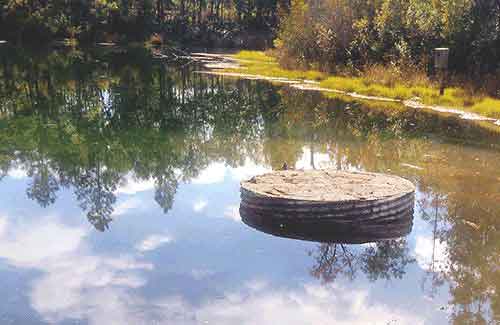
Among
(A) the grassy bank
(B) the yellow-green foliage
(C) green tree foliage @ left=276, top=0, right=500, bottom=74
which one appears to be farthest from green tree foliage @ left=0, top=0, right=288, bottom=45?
(A) the grassy bank

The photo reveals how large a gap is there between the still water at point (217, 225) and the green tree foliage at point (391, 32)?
5.80 metres

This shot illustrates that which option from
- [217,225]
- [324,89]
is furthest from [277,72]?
[217,225]

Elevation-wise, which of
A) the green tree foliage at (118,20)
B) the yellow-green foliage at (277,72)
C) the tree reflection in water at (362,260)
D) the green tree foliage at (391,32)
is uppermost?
the green tree foliage at (118,20)

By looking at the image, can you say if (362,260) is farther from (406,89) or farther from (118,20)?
(118,20)

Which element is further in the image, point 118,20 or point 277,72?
point 118,20

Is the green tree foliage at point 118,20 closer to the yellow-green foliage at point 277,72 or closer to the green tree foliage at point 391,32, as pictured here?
the yellow-green foliage at point 277,72

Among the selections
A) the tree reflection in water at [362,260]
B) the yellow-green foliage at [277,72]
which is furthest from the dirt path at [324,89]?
the tree reflection in water at [362,260]

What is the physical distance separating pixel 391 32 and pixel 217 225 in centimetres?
2180

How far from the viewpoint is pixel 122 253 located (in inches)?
355

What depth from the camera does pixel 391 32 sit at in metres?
29.0

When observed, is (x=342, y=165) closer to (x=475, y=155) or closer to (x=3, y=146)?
(x=475, y=155)

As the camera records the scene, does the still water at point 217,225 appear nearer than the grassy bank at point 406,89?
Yes

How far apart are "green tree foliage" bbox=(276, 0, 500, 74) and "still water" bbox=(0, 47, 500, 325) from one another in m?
5.80

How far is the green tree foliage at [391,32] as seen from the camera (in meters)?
24.7
